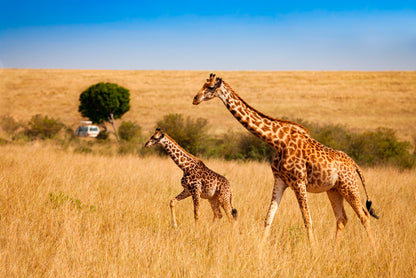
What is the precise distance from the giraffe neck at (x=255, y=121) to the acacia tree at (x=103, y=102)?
31.1 m

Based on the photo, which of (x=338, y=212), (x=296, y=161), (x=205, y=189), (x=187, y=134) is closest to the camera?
(x=296, y=161)

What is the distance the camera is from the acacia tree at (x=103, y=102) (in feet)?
117

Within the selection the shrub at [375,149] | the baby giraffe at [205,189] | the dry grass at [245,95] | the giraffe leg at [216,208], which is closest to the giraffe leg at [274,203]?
the baby giraffe at [205,189]

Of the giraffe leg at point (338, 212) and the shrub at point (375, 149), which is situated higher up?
the giraffe leg at point (338, 212)

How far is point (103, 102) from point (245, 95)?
36160mm

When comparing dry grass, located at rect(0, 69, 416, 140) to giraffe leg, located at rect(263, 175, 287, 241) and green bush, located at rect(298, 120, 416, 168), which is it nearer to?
green bush, located at rect(298, 120, 416, 168)

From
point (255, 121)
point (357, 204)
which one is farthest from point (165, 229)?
point (357, 204)

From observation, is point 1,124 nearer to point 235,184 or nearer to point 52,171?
point 52,171

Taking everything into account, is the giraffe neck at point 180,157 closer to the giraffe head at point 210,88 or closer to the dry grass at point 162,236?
the dry grass at point 162,236

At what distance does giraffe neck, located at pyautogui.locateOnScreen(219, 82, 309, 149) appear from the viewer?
5.48 m

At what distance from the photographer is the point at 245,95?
67125 mm

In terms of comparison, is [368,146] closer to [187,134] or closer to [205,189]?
[187,134]

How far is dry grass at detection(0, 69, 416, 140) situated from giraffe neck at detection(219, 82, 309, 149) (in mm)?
36243

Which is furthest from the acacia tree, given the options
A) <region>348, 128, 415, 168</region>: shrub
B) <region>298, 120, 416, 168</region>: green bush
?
<region>348, 128, 415, 168</region>: shrub
